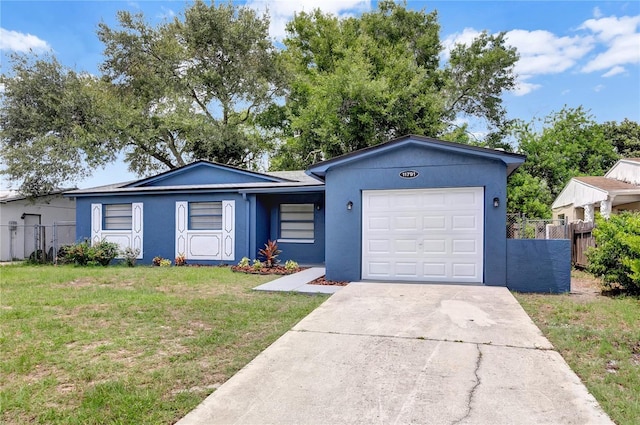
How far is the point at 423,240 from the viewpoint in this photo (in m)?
8.65

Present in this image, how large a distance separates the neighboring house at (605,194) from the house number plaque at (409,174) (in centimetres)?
827

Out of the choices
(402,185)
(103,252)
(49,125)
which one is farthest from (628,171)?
(49,125)

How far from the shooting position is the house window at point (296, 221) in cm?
1357

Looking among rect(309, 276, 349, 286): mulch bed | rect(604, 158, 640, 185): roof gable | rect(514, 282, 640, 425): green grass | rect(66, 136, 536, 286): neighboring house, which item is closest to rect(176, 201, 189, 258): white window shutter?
rect(66, 136, 536, 286): neighboring house

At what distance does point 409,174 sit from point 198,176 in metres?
9.36

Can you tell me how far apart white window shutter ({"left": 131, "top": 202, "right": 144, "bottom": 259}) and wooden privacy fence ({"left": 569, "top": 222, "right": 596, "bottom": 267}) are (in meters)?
14.1

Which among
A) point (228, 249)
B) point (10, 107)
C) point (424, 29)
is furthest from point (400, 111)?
point (10, 107)

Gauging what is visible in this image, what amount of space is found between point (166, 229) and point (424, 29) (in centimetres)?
2172

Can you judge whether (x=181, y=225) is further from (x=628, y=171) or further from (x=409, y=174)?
(x=628, y=171)

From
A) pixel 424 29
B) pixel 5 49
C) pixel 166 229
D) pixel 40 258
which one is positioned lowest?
pixel 40 258

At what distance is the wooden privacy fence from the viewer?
11.0m

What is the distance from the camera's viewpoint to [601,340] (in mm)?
4738

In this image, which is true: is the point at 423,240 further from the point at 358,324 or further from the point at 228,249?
the point at 228,249

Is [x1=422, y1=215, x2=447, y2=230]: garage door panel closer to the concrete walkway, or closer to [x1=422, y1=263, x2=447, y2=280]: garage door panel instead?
[x1=422, y1=263, x2=447, y2=280]: garage door panel
